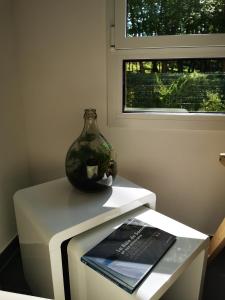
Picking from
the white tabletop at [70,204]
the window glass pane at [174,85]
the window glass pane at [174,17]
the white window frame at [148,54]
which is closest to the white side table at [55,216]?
the white tabletop at [70,204]

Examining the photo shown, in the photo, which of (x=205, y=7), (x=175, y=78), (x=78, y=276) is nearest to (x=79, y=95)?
(x=175, y=78)

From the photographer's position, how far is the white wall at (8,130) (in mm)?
1230

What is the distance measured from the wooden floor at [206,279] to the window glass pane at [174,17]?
46.9 inches

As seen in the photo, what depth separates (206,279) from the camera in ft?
4.01

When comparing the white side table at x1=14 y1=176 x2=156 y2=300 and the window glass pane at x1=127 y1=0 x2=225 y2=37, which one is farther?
the window glass pane at x1=127 y1=0 x2=225 y2=37

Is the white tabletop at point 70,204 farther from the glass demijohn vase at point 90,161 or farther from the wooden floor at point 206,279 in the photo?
the wooden floor at point 206,279

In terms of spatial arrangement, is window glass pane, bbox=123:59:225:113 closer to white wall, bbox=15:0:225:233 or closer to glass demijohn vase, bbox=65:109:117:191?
white wall, bbox=15:0:225:233

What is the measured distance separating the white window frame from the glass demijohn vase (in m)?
0.29

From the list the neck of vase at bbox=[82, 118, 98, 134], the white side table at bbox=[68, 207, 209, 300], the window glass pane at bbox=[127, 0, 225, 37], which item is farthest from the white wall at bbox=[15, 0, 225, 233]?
the white side table at bbox=[68, 207, 209, 300]

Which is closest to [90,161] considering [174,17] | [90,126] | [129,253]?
[90,126]

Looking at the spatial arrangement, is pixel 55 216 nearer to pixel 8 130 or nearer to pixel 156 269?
pixel 156 269

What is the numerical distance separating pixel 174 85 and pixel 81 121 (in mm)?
537

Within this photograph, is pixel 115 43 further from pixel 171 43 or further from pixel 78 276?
pixel 78 276

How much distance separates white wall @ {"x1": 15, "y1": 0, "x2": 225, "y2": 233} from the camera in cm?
125
